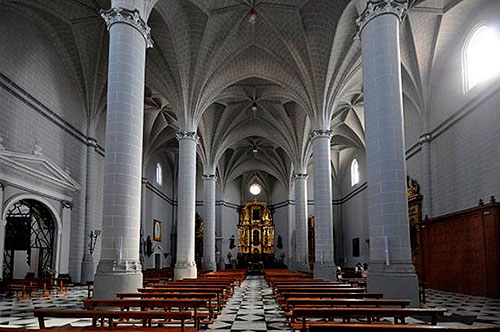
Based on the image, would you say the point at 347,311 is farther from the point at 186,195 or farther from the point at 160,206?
the point at 160,206

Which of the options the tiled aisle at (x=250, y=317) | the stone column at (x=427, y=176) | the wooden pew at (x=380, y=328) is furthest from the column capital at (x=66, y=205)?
the wooden pew at (x=380, y=328)

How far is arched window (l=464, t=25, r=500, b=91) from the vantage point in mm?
17386

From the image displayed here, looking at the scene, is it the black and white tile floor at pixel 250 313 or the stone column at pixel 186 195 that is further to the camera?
the stone column at pixel 186 195

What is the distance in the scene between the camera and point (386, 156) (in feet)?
39.3

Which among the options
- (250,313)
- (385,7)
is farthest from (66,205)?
(385,7)

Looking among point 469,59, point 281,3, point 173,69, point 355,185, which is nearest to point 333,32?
point 281,3

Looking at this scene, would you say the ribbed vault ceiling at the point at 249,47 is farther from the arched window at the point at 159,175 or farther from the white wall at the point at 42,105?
the arched window at the point at 159,175

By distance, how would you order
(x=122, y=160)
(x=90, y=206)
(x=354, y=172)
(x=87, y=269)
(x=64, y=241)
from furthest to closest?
(x=354, y=172) < (x=90, y=206) < (x=87, y=269) < (x=64, y=241) < (x=122, y=160)

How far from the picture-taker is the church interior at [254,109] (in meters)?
12.0

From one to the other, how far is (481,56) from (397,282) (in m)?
11.7

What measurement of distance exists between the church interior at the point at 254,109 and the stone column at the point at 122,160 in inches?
1.5

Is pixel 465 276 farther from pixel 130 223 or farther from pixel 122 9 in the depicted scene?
pixel 122 9

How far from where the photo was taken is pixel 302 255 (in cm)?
3180

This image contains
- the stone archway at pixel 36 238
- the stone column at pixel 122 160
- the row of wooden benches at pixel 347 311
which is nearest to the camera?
the row of wooden benches at pixel 347 311
